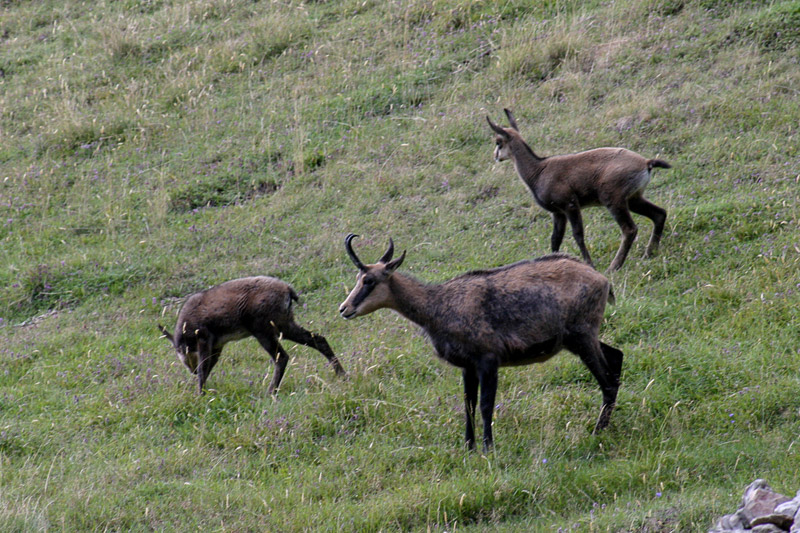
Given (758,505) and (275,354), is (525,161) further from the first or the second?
(758,505)

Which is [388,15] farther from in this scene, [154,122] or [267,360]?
[267,360]

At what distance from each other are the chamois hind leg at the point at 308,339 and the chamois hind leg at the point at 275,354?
168 millimetres

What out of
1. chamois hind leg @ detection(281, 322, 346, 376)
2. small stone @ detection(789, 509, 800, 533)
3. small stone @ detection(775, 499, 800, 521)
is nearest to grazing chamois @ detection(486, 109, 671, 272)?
chamois hind leg @ detection(281, 322, 346, 376)

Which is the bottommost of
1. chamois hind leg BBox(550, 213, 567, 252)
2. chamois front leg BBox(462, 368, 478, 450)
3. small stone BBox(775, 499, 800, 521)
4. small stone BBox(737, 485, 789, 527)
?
chamois hind leg BBox(550, 213, 567, 252)

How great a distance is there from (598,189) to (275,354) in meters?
3.91

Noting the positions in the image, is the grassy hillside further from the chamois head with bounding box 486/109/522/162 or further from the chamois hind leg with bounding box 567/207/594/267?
the chamois head with bounding box 486/109/522/162

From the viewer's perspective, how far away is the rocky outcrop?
4.64 metres

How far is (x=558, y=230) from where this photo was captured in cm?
1028

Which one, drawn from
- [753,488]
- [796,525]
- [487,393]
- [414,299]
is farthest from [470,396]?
[796,525]

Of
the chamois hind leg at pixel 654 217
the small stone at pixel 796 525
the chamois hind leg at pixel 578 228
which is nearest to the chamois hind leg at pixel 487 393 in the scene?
the small stone at pixel 796 525

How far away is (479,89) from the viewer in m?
14.3

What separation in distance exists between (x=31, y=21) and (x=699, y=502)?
58.5ft

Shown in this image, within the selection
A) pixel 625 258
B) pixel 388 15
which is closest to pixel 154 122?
pixel 388 15

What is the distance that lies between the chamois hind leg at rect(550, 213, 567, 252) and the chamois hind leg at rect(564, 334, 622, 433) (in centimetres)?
315
